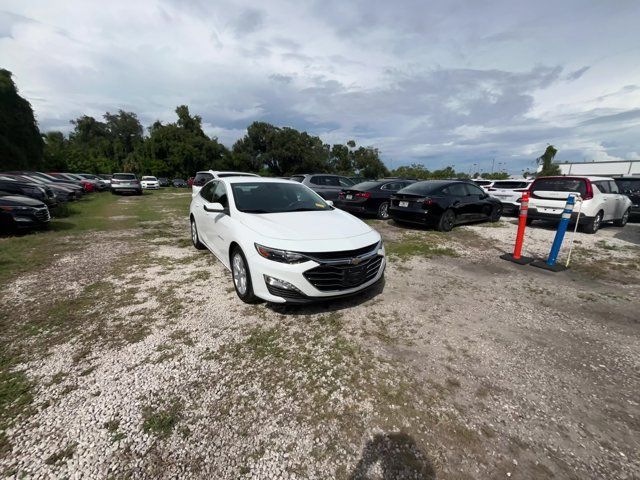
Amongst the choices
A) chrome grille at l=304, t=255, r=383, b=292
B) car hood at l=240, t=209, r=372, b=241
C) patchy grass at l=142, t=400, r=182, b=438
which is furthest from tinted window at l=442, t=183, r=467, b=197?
patchy grass at l=142, t=400, r=182, b=438

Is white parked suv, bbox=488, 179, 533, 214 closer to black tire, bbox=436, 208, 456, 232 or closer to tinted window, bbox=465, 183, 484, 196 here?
tinted window, bbox=465, 183, 484, 196

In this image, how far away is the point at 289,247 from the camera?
3.13m

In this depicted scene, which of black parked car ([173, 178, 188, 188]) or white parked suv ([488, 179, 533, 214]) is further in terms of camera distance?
black parked car ([173, 178, 188, 188])

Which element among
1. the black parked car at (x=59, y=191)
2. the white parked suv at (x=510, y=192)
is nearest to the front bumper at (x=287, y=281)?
the white parked suv at (x=510, y=192)

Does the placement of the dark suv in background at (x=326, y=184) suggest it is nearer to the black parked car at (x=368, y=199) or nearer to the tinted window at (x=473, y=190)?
the black parked car at (x=368, y=199)

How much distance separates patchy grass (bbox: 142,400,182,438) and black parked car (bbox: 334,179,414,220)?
867cm

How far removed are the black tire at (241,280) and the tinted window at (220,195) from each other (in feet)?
2.95

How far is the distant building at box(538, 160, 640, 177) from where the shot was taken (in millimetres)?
52844

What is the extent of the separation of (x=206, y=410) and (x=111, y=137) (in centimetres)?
8253

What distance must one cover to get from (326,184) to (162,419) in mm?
10510

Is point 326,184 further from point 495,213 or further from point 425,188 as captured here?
point 495,213

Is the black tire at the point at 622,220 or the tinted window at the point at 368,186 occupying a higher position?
the tinted window at the point at 368,186

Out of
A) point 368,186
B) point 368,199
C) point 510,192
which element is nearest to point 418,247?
point 368,199

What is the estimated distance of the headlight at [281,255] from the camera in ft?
10.2
